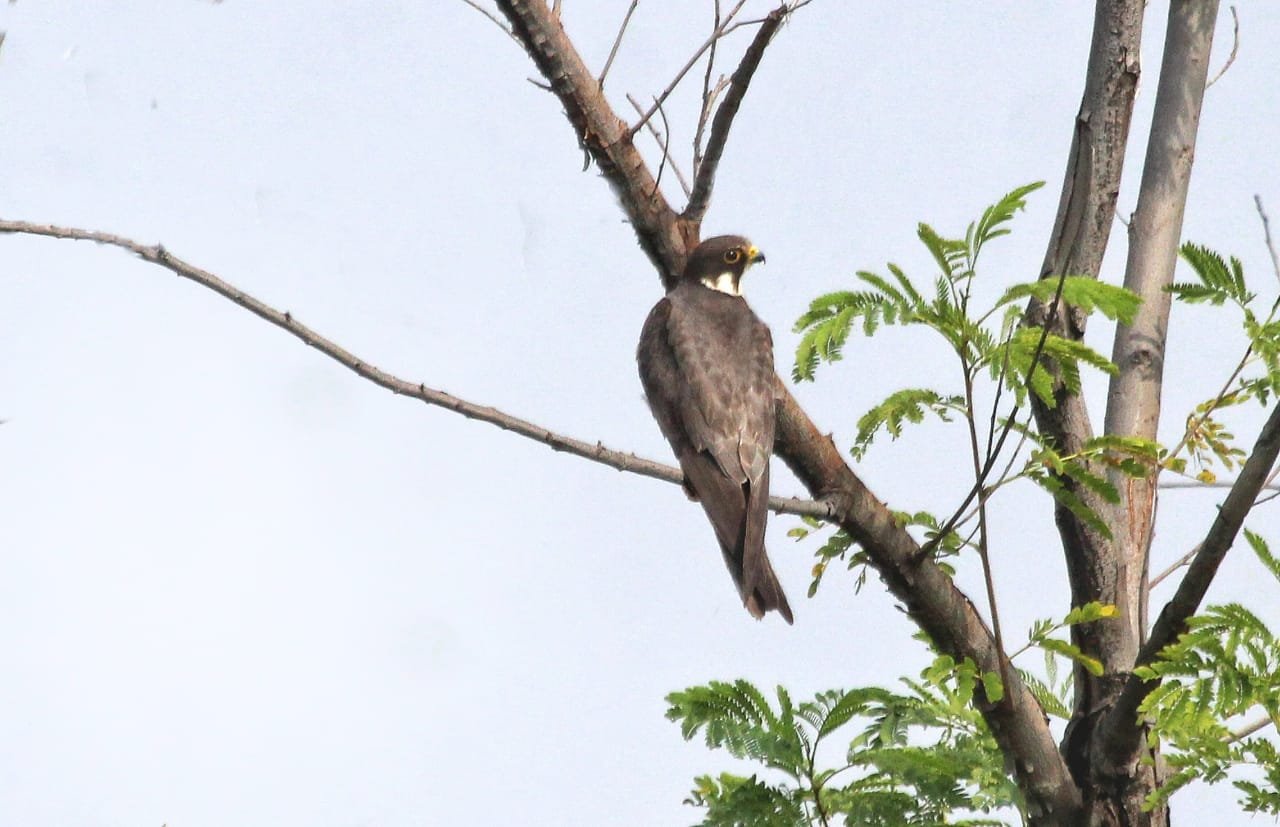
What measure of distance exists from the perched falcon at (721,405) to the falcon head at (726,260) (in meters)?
0.17

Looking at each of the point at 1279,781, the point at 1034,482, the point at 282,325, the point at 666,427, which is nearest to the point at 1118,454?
the point at 1034,482

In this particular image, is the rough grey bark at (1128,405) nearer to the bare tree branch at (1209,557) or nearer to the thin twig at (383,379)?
the bare tree branch at (1209,557)

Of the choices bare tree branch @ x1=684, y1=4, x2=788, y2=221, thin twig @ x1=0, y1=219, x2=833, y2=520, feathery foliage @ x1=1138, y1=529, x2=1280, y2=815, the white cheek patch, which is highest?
the white cheek patch

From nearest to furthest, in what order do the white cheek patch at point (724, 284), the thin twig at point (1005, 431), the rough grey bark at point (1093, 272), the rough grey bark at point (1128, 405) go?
the thin twig at point (1005, 431)
the rough grey bark at point (1128, 405)
the rough grey bark at point (1093, 272)
the white cheek patch at point (724, 284)

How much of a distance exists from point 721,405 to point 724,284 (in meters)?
1.62

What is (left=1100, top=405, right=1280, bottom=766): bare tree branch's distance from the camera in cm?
471

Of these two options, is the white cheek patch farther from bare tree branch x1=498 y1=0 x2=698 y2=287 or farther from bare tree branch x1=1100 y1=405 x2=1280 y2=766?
bare tree branch x1=1100 y1=405 x2=1280 y2=766

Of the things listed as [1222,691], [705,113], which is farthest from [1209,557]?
[705,113]

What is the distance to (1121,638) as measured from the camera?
6355mm

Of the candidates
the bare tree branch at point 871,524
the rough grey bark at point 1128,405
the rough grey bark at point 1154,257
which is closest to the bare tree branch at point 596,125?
the bare tree branch at point 871,524

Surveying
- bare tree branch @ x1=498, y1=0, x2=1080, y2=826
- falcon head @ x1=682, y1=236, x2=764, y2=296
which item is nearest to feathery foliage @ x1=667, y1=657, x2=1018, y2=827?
bare tree branch @ x1=498, y1=0, x2=1080, y2=826

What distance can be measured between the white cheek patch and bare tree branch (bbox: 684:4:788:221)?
Result: 2.12 meters

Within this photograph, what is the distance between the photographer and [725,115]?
530cm

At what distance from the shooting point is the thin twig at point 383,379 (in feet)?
15.2
